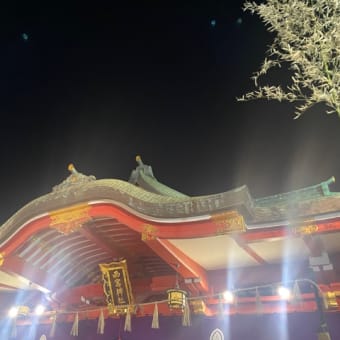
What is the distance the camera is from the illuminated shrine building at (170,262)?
5.90 meters

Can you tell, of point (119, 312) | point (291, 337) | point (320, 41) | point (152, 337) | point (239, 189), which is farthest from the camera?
point (119, 312)

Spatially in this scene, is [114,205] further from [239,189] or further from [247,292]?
[247,292]

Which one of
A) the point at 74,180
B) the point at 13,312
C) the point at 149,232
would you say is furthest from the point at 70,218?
the point at 13,312

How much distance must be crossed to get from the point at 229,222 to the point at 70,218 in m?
3.35

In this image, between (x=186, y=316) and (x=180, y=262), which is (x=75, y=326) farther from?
(x=180, y=262)

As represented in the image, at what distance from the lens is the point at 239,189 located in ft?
18.9

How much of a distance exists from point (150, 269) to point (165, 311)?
3.78ft

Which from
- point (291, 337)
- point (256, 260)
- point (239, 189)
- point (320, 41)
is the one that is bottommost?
point (291, 337)

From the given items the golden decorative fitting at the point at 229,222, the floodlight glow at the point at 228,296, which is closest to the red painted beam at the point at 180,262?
the floodlight glow at the point at 228,296

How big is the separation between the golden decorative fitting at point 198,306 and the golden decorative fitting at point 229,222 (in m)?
2.03

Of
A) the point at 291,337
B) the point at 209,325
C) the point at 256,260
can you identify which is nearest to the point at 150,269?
the point at 209,325

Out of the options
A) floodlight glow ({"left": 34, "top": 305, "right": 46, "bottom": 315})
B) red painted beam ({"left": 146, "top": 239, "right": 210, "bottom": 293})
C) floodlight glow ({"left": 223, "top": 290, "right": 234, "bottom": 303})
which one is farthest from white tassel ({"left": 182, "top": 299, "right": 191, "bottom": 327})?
floodlight glow ({"left": 34, "top": 305, "right": 46, "bottom": 315})

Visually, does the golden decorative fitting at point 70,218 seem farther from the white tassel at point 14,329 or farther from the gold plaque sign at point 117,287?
the white tassel at point 14,329

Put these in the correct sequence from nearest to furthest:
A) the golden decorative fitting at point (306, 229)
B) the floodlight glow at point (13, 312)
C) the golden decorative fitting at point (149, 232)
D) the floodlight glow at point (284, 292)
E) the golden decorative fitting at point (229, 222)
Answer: the golden decorative fitting at point (306, 229) < the golden decorative fitting at point (229, 222) < the floodlight glow at point (284, 292) < the golden decorative fitting at point (149, 232) < the floodlight glow at point (13, 312)
